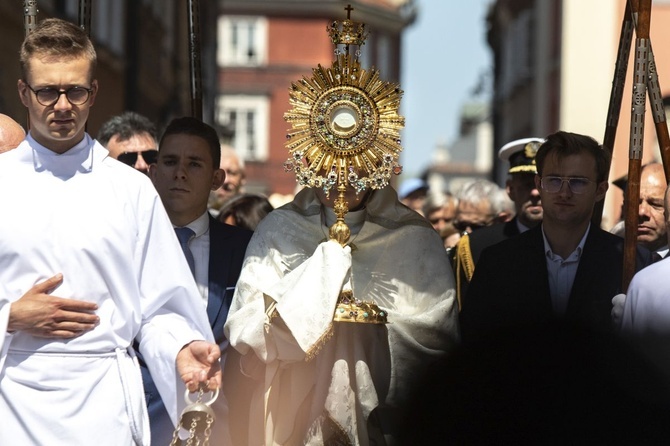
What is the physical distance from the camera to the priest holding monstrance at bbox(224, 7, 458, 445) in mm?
4414

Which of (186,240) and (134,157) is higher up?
(134,157)

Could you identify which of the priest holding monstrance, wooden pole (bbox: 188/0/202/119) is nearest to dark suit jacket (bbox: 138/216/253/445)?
the priest holding monstrance

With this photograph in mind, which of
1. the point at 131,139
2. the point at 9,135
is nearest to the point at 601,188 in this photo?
the point at 9,135

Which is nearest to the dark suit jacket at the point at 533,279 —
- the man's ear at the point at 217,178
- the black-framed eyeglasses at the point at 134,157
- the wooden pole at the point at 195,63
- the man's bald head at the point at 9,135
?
the man's ear at the point at 217,178

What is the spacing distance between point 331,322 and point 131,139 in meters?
2.51

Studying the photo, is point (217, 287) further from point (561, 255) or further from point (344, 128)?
point (561, 255)

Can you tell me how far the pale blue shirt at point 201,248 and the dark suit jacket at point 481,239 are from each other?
1506mm

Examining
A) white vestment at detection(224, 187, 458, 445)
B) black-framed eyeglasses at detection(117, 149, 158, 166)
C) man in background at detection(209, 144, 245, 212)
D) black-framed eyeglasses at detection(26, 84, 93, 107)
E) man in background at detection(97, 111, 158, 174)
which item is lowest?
white vestment at detection(224, 187, 458, 445)

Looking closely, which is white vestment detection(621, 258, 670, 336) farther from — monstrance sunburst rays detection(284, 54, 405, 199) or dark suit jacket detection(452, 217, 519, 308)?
dark suit jacket detection(452, 217, 519, 308)

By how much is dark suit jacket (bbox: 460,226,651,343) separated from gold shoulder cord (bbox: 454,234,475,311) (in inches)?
39.7

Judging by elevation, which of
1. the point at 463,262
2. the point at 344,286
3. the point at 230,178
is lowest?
the point at 463,262

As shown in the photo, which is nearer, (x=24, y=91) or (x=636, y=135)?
(x=24, y=91)

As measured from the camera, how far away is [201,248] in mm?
4914

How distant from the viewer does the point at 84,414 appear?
3.61 m
